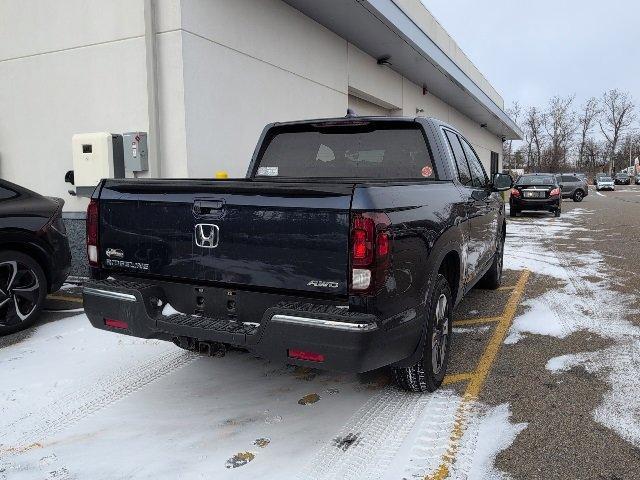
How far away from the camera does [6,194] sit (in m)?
5.02

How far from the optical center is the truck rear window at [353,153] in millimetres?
4047

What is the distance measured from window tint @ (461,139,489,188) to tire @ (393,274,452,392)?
1.63 meters

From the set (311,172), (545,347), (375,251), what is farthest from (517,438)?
(311,172)

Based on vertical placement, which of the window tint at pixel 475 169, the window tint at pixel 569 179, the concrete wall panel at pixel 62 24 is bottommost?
the window tint at pixel 475 169

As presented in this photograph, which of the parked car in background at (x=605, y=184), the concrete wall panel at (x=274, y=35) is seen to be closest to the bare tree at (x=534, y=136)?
the parked car in background at (x=605, y=184)

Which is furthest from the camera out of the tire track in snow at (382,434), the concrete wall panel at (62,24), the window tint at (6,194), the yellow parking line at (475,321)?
the concrete wall panel at (62,24)

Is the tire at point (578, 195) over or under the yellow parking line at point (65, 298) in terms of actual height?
over

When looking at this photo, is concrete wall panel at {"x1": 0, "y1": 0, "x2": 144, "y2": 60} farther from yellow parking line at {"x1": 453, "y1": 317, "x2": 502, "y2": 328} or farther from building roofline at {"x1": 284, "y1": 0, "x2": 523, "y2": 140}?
yellow parking line at {"x1": 453, "y1": 317, "x2": 502, "y2": 328}

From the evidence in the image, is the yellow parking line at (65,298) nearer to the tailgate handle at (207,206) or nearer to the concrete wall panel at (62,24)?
the concrete wall panel at (62,24)

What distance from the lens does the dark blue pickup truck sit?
8.52 ft

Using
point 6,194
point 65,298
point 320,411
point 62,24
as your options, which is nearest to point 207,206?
point 320,411

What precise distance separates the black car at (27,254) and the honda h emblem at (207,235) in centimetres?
284

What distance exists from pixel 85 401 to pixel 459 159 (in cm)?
348

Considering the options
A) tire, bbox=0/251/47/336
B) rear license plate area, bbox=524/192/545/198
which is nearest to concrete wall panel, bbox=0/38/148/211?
tire, bbox=0/251/47/336
